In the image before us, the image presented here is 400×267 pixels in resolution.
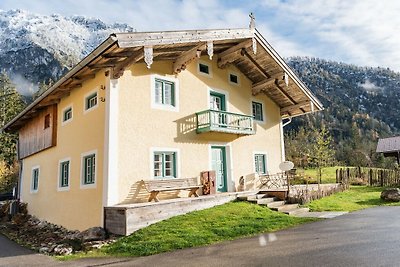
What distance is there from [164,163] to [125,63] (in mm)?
4075

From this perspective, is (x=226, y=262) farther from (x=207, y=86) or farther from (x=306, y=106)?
(x=306, y=106)

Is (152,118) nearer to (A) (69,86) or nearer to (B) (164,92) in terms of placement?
(B) (164,92)

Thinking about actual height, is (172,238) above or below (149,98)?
below

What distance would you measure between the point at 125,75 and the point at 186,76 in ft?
10.5

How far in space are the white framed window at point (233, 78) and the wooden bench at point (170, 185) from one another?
573 cm

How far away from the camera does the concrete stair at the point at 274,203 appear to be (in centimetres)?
1269

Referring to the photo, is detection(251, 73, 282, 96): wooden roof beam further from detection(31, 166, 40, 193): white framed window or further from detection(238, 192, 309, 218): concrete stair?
detection(31, 166, 40, 193): white framed window

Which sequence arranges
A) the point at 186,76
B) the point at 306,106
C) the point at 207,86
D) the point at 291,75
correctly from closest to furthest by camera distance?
1. the point at 186,76
2. the point at 207,86
3. the point at 291,75
4. the point at 306,106

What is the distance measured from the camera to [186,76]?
581 inches

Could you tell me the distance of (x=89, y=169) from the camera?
12828mm

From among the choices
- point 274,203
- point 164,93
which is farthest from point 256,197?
point 164,93

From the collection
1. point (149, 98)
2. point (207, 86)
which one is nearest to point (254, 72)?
point (207, 86)

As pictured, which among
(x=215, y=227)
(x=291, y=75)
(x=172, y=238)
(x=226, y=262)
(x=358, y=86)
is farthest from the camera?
(x=358, y=86)

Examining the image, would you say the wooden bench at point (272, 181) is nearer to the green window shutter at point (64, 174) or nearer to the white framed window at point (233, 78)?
the white framed window at point (233, 78)
